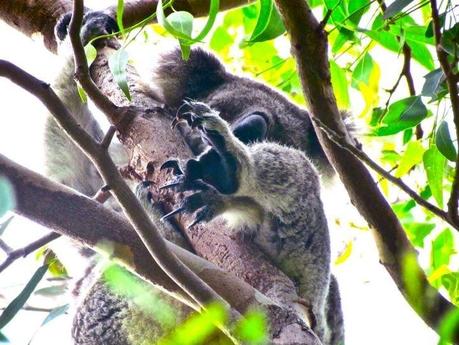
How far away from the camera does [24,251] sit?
1.27 meters

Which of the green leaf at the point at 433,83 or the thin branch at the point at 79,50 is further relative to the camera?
the green leaf at the point at 433,83

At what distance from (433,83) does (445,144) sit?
13cm

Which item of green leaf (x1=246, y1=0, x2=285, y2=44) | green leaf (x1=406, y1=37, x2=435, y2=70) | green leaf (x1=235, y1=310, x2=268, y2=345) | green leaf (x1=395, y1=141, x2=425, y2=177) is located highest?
green leaf (x1=406, y1=37, x2=435, y2=70)

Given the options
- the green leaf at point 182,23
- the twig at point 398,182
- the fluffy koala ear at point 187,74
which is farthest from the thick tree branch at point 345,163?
the fluffy koala ear at point 187,74

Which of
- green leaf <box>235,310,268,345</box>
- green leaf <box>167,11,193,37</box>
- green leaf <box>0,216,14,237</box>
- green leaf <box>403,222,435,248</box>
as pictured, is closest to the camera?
green leaf <box>235,310,268,345</box>

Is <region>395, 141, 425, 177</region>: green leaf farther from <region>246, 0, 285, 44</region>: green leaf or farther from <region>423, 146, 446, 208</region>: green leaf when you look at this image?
<region>246, 0, 285, 44</region>: green leaf

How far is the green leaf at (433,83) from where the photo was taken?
1296mm

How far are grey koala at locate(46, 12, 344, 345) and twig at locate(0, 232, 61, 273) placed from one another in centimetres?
32

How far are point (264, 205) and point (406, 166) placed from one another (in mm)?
435

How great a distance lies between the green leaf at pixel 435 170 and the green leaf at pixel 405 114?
0.07m

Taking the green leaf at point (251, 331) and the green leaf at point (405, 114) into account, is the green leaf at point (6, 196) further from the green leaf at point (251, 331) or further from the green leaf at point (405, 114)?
the green leaf at point (405, 114)

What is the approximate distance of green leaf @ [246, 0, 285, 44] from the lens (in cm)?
138

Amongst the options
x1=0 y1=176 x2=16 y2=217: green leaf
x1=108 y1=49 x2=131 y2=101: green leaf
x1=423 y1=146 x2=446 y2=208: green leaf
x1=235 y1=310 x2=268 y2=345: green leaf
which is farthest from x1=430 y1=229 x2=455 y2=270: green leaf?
x1=0 y1=176 x2=16 y2=217: green leaf

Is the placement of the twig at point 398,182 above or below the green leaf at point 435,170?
below
